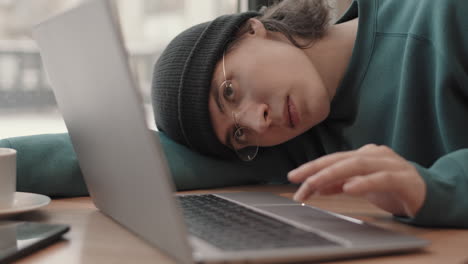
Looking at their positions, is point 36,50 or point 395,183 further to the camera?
point 36,50

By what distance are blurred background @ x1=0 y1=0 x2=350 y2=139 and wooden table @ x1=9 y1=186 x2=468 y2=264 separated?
1.79ft

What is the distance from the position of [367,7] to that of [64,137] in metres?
0.72

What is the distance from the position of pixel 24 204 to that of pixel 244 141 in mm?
484

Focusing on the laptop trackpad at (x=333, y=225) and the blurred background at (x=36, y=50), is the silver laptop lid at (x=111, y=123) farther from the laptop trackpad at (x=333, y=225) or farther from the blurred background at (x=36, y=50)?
the blurred background at (x=36, y=50)

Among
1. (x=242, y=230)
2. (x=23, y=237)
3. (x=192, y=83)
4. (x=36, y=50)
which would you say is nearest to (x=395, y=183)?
(x=242, y=230)

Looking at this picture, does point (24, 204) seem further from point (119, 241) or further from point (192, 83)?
point (192, 83)

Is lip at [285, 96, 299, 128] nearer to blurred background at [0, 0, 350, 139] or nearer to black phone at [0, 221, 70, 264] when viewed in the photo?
blurred background at [0, 0, 350, 139]

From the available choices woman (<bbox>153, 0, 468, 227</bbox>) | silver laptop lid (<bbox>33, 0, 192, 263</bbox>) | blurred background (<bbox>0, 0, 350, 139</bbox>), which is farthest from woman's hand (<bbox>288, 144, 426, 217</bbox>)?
blurred background (<bbox>0, 0, 350, 139</bbox>)

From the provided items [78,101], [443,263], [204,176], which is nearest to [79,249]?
[78,101]

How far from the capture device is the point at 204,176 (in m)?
1.12

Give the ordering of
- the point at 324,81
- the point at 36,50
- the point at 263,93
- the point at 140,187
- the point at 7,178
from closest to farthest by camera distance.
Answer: the point at 140,187 → the point at 7,178 → the point at 263,93 → the point at 324,81 → the point at 36,50

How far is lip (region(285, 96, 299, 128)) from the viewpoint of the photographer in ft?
3.56

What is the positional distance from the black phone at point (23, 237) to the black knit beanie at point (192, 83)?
468 millimetres

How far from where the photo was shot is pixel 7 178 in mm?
744
